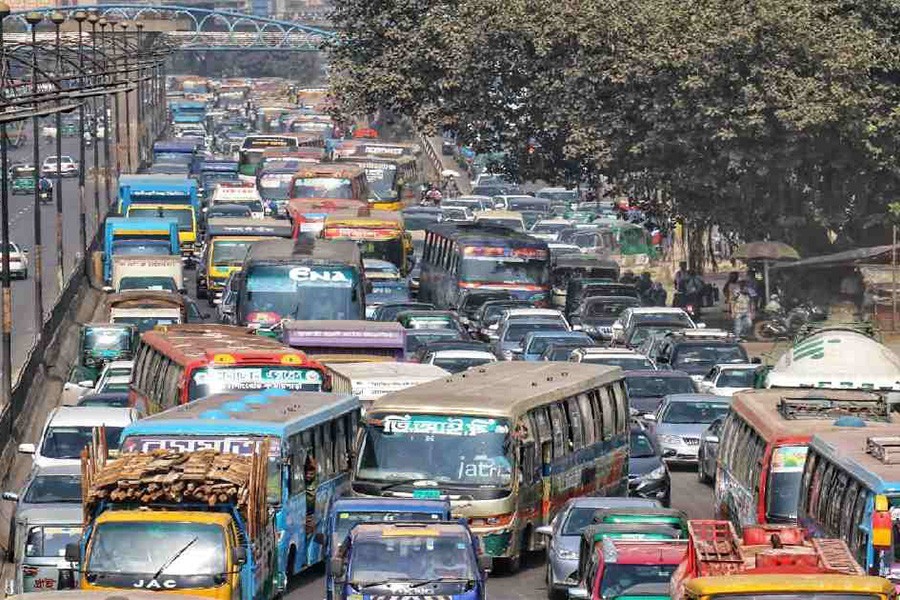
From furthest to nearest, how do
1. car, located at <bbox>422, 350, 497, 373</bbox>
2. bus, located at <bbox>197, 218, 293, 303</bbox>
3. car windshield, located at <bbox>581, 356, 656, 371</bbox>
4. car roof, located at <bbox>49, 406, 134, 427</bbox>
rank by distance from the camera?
bus, located at <bbox>197, 218, 293, 303</bbox>
car windshield, located at <bbox>581, 356, 656, 371</bbox>
car, located at <bbox>422, 350, 497, 373</bbox>
car roof, located at <bbox>49, 406, 134, 427</bbox>

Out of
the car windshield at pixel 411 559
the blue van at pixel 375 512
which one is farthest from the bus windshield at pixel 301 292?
the car windshield at pixel 411 559

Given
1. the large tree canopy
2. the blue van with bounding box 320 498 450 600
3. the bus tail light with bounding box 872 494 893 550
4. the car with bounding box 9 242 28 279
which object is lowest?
the car with bounding box 9 242 28 279

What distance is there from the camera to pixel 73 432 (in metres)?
33.1

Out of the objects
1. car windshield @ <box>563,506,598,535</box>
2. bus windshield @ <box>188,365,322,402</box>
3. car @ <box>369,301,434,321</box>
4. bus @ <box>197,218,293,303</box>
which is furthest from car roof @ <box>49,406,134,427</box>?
bus @ <box>197,218,293,303</box>

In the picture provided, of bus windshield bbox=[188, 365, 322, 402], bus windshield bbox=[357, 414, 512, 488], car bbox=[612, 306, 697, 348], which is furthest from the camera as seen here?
car bbox=[612, 306, 697, 348]

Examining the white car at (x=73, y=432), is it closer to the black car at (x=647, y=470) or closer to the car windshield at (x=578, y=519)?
the black car at (x=647, y=470)

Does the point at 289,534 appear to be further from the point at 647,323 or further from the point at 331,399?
the point at 647,323

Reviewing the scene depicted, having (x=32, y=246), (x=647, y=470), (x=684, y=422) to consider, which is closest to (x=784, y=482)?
(x=647, y=470)

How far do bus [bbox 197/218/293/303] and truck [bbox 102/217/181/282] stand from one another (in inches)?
47.9

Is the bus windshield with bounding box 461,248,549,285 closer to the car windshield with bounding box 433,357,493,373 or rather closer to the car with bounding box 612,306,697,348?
the car with bounding box 612,306,697,348

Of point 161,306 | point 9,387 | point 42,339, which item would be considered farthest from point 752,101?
point 9,387

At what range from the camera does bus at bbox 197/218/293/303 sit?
205 feet

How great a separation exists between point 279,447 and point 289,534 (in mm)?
991

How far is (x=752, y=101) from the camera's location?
56.4 m
